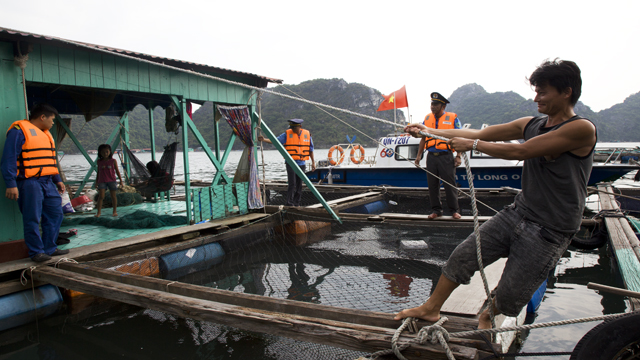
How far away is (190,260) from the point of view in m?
5.80

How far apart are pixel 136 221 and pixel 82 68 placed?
8.50 ft

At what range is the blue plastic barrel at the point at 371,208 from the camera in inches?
353

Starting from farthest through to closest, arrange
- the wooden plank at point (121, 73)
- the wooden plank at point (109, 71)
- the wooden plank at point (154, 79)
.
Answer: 1. the wooden plank at point (154, 79)
2. the wooden plank at point (121, 73)
3. the wooden plank at point (109, 71)

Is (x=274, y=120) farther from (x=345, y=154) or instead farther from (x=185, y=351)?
(x=185, y=351)

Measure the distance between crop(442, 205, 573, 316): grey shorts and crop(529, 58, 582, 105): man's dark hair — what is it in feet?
2.52

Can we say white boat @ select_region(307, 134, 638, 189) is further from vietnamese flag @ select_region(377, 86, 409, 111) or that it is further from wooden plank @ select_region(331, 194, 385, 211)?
wooden plank @ select_region(331, 194, 385, 211)

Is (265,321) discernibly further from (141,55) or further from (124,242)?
(141,55)

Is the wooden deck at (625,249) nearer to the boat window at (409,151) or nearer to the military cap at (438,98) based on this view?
the military cap at (438,98)

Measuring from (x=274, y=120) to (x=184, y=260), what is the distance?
153 ft

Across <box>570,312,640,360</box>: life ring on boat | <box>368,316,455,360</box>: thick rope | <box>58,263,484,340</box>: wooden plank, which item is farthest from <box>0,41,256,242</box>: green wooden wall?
<box>570,312,640,360</box>: life ring on boat

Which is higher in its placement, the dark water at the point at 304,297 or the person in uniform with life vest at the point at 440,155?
the person in uniform with life vest at the point at 440,155

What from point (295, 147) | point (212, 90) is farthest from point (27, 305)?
point (295, 147)

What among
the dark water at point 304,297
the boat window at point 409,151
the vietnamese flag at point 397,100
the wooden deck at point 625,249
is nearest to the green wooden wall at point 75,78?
the dark water at point 304,297

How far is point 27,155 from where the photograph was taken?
4262 mm
